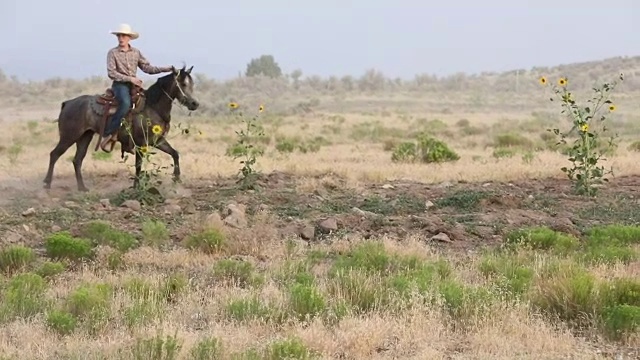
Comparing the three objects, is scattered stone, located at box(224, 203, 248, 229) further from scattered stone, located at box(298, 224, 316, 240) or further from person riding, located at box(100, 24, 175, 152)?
person riding, located at box(100, 24, 175, 152)

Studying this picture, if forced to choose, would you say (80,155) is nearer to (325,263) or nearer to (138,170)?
(138,170)

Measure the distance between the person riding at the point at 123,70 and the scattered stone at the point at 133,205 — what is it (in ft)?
6.01

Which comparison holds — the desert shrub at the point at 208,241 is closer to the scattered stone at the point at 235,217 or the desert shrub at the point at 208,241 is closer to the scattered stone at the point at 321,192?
the scattered stone at the point at 235,217

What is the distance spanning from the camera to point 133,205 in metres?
11.4

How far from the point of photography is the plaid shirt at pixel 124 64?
1255 cm

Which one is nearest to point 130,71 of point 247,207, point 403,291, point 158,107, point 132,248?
point 158,107

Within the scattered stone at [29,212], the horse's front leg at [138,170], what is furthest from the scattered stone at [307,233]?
the scattered stone at [29,212]

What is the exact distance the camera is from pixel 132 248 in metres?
9.08

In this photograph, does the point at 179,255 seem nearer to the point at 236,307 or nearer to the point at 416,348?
the point at 236,307

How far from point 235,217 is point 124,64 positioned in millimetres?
3752

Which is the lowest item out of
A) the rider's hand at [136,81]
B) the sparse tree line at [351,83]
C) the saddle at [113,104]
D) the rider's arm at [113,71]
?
the sparse tree line at [351,83]

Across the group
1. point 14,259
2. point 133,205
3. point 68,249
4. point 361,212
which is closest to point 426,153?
point 361,212

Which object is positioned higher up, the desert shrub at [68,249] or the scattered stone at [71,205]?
the desert shrub at [68,249]

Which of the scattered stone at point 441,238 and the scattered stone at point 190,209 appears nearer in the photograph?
the scattered stone at point 441,238
